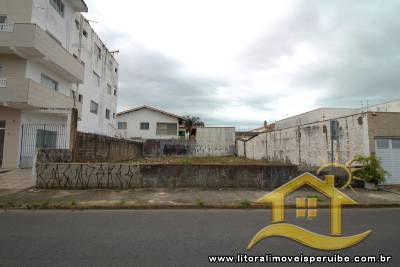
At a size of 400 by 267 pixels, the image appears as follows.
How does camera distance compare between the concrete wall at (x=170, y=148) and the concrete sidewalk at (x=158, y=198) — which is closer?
the concrete sidewalk at (x=158, y=198)

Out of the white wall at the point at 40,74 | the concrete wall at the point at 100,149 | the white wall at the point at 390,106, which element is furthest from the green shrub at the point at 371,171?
the white wall at the point at 40,74

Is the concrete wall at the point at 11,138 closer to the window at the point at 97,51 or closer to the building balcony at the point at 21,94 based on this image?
the building balcony at the point at 21,94

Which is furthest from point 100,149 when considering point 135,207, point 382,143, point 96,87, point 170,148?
point 382,143

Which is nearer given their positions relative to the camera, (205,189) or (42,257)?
(42,257)

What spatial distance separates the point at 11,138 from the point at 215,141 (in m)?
25.3

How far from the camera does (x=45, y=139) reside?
1750 cm

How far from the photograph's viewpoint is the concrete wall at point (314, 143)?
14.0 metres

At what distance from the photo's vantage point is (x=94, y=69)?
1139 inches

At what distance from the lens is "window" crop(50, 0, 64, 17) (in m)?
19.7

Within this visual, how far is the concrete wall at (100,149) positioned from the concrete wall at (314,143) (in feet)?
47.2

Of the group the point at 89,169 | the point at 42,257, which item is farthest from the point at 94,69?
the point at 42,257

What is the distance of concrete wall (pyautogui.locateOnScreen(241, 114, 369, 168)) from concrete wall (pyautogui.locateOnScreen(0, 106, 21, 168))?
18.8 m

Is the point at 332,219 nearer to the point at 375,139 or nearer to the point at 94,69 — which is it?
the point at 375,139

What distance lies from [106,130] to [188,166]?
24.3 metres
